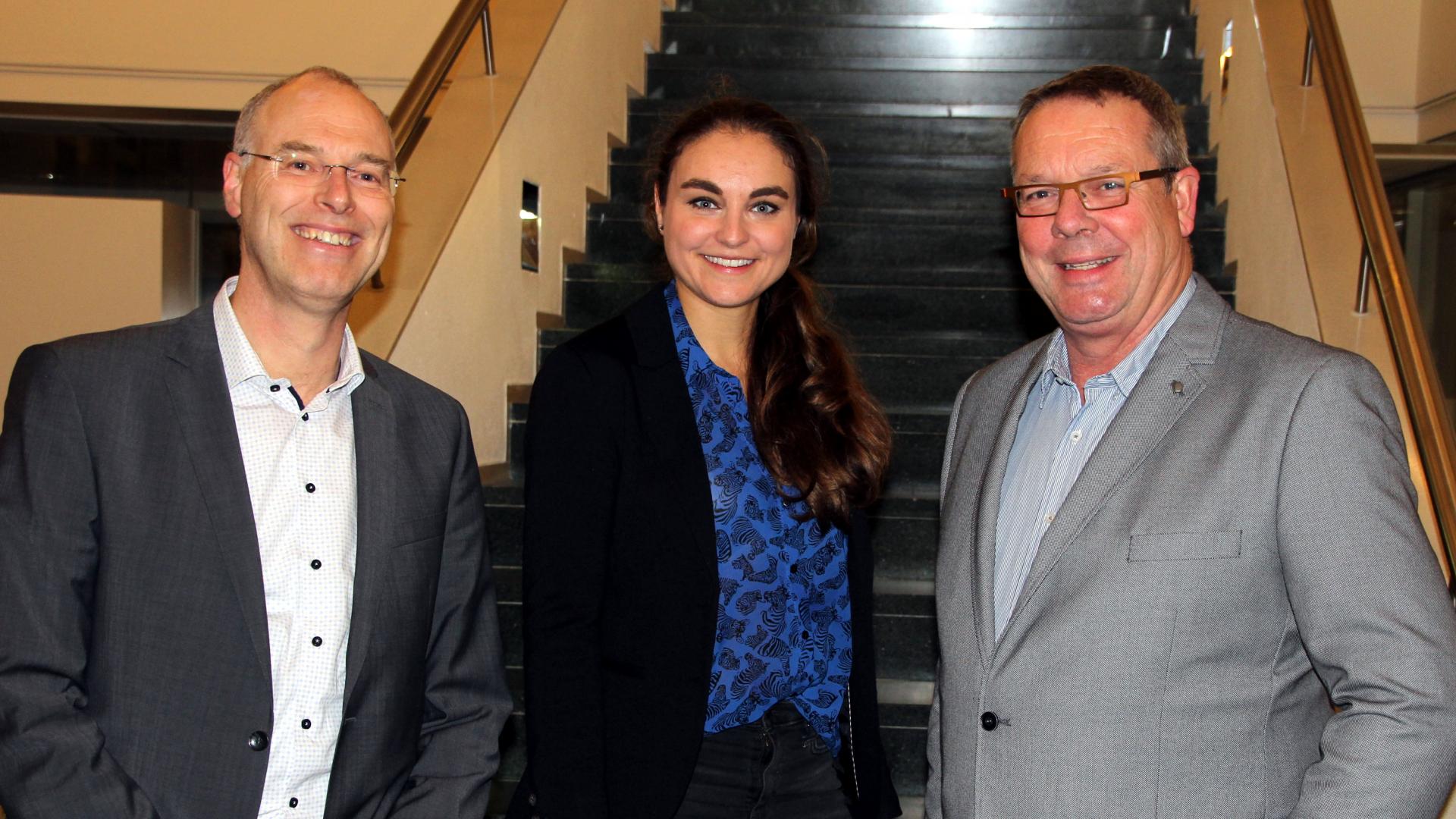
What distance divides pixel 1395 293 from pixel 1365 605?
212 cm

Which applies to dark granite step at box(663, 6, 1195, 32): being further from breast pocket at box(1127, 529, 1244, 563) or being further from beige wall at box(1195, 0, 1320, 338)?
breast pocket at box(1127, 529, 1244, 563)

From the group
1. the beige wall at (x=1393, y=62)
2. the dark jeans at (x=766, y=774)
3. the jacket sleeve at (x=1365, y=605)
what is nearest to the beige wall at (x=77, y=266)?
the dark jeans at (x=766, y=774)

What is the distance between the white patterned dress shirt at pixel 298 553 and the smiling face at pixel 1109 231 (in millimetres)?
1154

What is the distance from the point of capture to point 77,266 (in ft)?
19.2

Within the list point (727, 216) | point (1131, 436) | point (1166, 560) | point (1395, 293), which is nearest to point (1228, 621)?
point (1166, 560)

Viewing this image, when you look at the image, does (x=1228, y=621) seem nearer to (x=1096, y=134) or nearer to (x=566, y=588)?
(x=1096, y=134)

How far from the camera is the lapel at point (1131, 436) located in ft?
5.99

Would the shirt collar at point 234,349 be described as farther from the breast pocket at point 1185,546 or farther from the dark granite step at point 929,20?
the dark granite step at point 929,20

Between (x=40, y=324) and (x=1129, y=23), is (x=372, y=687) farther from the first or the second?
(x=1129, y=23)

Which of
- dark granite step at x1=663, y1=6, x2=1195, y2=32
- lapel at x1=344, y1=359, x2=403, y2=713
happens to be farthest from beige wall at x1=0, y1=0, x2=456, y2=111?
lapel at x1=344, y1=359, x2=403, y2=713

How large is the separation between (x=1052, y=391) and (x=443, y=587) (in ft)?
3.49

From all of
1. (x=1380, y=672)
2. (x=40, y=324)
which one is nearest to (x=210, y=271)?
(x=40, y=324)

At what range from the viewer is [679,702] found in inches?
77.9

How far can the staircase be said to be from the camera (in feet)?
14.3
